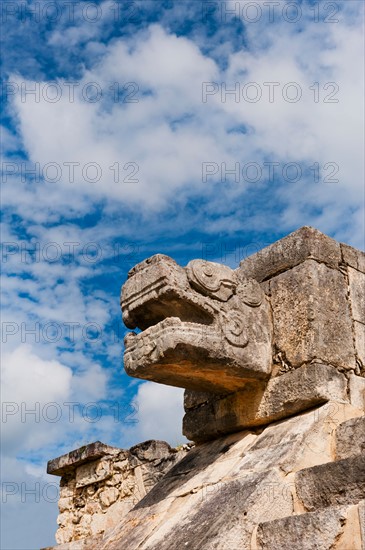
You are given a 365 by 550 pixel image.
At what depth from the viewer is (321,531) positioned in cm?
362

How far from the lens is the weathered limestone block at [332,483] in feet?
12.7

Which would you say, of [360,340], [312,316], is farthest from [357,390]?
[312,316]

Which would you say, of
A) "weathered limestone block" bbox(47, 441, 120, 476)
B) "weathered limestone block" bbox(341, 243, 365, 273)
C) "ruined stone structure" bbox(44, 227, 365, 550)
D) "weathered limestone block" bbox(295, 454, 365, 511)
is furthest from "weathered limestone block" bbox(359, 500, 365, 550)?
"weathered limestone block" bbox(47, 441, 120, 476)

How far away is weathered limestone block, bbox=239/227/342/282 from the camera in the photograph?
17.6 feet

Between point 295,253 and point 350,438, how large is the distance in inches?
58.4

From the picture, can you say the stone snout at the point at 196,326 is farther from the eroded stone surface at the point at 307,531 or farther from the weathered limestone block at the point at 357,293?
the eroded stone surface at the point at 307,531

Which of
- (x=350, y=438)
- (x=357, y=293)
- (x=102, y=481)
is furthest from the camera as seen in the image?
(x=102, y=481)

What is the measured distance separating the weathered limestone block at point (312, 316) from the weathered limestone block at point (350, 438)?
1.77 ft

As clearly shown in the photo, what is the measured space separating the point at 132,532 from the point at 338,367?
1792 millimetres

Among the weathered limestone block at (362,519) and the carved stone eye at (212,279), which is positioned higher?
the carved stone eye at (212,279)

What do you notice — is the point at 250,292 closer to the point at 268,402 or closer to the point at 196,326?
the point at 196,326

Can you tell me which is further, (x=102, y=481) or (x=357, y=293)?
(x=102, y=481)

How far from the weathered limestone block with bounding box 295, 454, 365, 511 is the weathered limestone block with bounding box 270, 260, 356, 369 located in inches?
39.3

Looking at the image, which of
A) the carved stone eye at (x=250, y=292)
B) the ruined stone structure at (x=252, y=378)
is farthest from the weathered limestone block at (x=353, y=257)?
the carved stone eye at (x=250, y=292)
